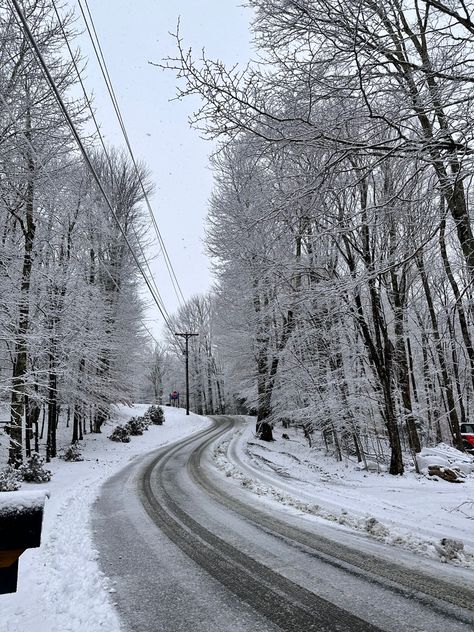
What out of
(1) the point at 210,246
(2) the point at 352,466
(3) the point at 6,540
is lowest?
(2) the point at 352,466

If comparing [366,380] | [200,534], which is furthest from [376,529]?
[366,380]

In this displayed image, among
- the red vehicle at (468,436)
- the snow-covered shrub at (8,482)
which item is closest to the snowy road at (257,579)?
the snow-covered shrub at (8,482)

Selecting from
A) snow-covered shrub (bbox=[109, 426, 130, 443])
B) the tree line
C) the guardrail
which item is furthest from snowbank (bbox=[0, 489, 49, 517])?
Answer: snow-covered shrub (bbox=[109, 426, 130, 443])

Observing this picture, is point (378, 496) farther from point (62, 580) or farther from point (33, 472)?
point (33, 472)

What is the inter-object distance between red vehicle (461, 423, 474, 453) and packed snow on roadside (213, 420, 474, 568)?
21.9 ft

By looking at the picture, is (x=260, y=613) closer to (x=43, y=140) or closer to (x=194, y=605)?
(x=194, y=605)

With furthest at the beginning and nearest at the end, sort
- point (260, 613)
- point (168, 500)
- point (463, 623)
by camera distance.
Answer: point (168, 500)
point (260, 613)
point (463, 623)

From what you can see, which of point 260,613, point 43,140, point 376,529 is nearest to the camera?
point 260,613

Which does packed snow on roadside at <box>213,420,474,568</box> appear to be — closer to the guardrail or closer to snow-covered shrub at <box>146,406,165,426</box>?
the guardrail

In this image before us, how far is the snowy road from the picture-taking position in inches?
120

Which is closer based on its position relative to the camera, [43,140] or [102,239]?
[43,140]

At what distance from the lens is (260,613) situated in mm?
3156

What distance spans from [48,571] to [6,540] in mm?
3505

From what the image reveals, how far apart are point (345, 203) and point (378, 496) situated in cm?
693
